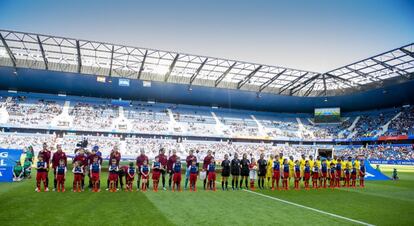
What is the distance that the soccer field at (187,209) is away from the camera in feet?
25.2

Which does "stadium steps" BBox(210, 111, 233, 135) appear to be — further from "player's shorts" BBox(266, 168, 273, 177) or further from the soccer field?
the soccer field

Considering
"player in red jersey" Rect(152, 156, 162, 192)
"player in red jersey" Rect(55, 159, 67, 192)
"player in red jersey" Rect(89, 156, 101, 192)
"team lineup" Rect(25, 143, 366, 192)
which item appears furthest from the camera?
"player in red jersey" Rect(152, 156, 162, 192)

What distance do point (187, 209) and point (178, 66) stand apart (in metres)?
32.1

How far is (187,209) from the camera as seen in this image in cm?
938

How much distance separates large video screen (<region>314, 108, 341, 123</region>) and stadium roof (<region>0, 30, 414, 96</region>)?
31.5ft

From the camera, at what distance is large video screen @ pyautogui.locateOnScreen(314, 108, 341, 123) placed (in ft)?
191

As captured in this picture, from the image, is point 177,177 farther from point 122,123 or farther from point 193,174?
point 122,123

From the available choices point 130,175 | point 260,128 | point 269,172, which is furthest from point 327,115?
point 130,175

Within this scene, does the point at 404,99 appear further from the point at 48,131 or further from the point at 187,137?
the point at 48,131

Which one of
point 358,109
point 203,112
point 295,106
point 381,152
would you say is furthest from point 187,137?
point 358,109

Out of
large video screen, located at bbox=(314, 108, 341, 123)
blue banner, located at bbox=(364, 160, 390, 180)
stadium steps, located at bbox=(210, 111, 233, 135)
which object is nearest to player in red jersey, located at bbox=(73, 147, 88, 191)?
blue banner, located at bbox=(364, 160, 390, 180)

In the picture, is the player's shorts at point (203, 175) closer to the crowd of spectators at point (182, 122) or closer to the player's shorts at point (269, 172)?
the player's shorts at point (269, 172)

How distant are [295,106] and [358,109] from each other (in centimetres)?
1322

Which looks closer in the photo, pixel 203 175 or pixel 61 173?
pixel 61 173
